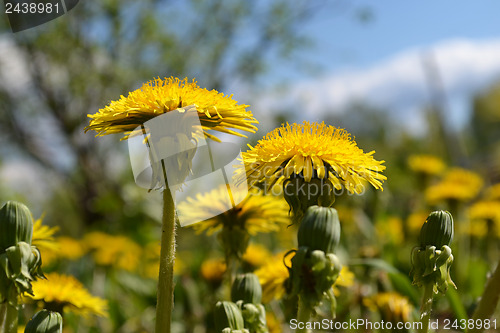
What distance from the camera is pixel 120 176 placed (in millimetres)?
9461

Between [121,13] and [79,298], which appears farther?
[121,13]

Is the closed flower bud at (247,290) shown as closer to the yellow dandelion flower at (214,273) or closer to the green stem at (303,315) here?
the green stem at (303,315)

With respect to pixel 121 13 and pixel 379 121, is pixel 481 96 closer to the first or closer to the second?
pixel 379 121

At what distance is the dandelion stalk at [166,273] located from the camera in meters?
0.99

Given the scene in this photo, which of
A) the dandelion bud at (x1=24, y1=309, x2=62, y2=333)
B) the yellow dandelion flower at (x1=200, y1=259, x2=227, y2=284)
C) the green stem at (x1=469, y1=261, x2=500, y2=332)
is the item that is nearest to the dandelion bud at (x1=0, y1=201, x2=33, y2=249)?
the dandelion bud at (x1=24, y1=309, x2=62, y2=333)

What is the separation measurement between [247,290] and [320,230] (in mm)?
325

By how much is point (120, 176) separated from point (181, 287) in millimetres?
7492

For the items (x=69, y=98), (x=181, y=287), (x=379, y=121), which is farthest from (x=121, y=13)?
(x=379, y=121)

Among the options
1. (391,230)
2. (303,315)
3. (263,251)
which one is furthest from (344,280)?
(391,230)

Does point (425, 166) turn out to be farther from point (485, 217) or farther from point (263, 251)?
point (263, 251)

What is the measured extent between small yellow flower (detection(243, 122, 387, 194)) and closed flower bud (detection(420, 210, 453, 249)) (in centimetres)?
13

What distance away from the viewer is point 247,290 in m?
1.09

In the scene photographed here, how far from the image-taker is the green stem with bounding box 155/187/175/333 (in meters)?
0.99

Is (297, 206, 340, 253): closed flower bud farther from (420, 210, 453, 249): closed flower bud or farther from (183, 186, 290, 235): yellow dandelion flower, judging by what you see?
(183, 186, 290, 235): yellow dandelion flower
